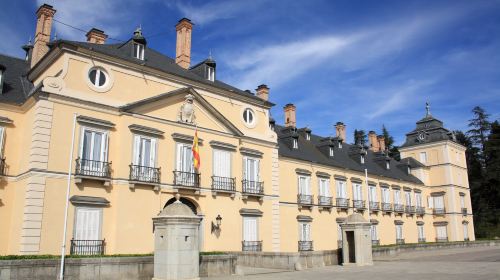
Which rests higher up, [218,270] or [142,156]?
[142,156]

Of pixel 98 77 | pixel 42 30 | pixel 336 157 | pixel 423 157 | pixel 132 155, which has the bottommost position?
pixel 132 155

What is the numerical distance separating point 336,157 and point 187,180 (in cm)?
2227

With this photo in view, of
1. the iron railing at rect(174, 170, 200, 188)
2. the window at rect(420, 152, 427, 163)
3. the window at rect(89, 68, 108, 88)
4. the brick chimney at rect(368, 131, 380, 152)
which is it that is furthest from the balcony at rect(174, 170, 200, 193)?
the window at rect(420, 152, 427, 163)

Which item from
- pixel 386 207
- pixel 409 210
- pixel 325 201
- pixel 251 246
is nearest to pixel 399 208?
pixel 409 210

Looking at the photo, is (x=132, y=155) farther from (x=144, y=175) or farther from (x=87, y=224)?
(x=87, y=224)

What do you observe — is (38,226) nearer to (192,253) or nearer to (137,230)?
(137,230)

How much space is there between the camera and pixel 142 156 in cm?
2434

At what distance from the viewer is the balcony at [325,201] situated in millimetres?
38750

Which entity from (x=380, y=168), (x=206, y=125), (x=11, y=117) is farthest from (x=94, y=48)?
(x=380, y=168)

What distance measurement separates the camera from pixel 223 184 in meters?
27.9

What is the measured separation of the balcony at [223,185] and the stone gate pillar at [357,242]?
277 inches

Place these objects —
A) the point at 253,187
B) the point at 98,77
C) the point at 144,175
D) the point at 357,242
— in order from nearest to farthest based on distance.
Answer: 1. the point at 98,77
2. the point at 144,175
3. the point at 357,242
4. the point at 253,187

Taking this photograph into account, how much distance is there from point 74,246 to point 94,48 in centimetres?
992

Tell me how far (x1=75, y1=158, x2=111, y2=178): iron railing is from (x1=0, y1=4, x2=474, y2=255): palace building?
5 cm
